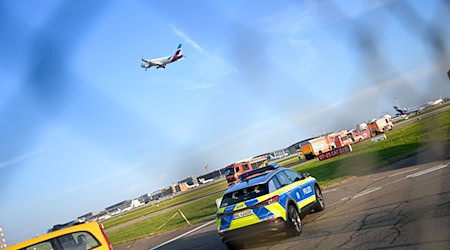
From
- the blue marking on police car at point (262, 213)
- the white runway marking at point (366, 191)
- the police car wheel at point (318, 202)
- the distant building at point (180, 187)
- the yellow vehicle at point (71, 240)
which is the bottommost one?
the white runway marking at point (366, 191)

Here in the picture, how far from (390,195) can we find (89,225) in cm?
790

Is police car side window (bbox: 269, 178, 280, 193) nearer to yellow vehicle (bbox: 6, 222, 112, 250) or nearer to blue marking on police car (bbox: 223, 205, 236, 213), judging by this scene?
blue marking on police car (bbox: 223, 205, 236, 213)

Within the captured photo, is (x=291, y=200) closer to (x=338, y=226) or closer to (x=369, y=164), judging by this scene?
(x=338, y=226)

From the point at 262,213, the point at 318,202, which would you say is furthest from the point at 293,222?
the point at 318,202

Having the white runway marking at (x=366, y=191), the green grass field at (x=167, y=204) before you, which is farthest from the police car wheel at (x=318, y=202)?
the green grass field at (x=167, y=204)

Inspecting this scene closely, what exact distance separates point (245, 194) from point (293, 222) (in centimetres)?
133

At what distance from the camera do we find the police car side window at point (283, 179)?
11.2 meters

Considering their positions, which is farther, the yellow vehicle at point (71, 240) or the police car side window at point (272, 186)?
the police car side window at point (272, 186)

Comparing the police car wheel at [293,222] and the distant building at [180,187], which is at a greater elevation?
the distant building at [180,187]

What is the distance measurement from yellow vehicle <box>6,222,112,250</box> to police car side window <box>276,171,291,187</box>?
4.69 metres

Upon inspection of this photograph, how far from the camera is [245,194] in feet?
34.6

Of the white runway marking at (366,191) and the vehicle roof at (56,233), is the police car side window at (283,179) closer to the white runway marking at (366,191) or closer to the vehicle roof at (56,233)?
the white runway marking at (366,191)

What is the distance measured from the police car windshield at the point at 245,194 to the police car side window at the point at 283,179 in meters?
0.87

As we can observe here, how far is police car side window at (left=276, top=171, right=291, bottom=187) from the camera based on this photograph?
11.2 m
